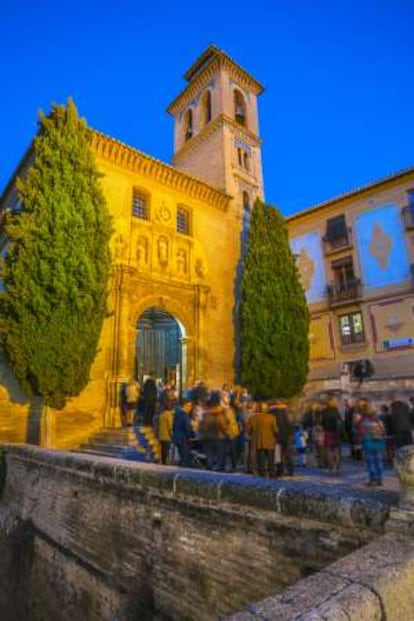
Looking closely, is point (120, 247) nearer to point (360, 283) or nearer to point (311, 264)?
point (311, 264)

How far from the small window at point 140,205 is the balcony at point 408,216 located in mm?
13917

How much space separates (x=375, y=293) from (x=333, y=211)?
6131 millimetres

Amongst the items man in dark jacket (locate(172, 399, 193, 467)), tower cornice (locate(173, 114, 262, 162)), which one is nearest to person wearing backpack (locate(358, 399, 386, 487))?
man in dark jacket (locate(172, 399, 193, 467))

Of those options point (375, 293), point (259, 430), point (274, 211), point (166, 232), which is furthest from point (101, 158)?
point (375, 293)

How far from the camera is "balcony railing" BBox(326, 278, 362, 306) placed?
69.7 ft

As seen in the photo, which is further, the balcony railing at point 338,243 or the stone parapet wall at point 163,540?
the balcony railing at point 338,243

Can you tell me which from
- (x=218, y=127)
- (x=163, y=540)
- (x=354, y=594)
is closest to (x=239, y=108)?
(x=218, y=127)

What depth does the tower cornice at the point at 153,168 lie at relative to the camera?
1509cm

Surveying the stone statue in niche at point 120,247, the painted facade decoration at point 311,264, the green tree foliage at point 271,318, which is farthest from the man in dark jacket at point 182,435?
the painted facade decoration at point 311,264

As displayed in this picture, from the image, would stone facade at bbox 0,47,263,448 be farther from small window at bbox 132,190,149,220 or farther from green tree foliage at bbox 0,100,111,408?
green tree foliage at bbox 0,100,111,408

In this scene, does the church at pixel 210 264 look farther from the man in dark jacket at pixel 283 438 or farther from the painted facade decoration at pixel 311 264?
the man in dark jacket at pixel 283 438

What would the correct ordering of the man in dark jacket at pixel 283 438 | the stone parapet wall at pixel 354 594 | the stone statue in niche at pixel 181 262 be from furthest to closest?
the stone statue in niche at pixel 181 262 → the man in dark jacket at pixel 283 438 → the stone parapet wall at pixel 354 594

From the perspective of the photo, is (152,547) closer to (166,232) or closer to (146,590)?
(146,590)

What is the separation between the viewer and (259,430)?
23.8ft
